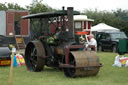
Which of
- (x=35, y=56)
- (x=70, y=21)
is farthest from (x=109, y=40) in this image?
(x=70, y=21)

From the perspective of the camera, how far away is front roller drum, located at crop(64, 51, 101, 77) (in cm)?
941

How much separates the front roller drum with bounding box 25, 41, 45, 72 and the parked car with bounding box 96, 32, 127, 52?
11958mm

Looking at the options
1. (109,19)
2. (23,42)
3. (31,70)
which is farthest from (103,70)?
(109,19)

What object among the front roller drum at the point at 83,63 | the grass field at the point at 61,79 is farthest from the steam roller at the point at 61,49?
the grass field at the point at 61,79

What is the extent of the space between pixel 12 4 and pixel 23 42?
19.4m

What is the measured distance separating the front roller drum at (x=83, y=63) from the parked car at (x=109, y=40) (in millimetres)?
13522

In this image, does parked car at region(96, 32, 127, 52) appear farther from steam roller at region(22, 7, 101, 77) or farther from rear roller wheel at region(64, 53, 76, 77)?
rear roller wheel at region(64, 53, 76, 77)

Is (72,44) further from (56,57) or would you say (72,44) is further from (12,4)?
(12,4)

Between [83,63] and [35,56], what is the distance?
272 centimetres

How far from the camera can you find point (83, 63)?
372 inches

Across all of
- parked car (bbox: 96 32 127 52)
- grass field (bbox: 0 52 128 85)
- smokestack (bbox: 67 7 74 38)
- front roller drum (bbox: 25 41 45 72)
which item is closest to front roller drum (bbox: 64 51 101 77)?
grass field (bbox: 0 52 128 85)

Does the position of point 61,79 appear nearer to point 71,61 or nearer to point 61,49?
point 71,61

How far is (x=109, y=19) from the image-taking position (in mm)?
39000

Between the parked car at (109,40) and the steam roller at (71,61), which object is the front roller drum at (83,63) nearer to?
the steam roller at (71,61)
